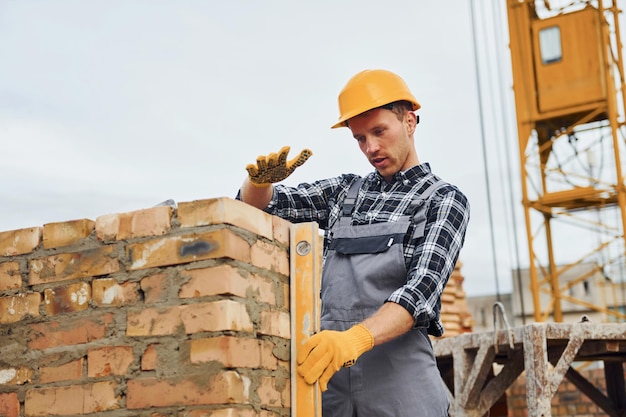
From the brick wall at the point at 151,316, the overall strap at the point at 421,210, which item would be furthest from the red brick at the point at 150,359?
the overall strap at the point at 421,210

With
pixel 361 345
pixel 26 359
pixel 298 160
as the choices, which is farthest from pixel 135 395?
pixel 298 160

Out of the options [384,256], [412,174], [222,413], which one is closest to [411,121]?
[412,174]

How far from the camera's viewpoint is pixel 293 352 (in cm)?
245

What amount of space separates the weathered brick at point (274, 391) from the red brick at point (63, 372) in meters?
0.50

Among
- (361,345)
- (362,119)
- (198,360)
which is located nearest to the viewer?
(198,360)

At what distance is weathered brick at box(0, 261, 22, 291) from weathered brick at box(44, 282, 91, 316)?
0.40ft

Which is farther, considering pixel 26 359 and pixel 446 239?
pixel 446 239

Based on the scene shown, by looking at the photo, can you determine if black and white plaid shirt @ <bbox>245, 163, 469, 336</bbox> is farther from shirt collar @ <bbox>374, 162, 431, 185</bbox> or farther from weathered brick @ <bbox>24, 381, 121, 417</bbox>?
weathered brick @ <bbox>24, 381, 121, 417</bbox>

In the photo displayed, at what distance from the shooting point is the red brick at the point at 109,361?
2.30 meters

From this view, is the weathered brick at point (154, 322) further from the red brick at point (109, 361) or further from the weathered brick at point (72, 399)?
the weathered brick at point (72, 399)

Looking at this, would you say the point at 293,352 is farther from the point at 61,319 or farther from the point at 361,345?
the point at 61,319

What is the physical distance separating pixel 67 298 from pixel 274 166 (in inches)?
30.7

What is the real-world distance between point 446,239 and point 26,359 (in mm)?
1334

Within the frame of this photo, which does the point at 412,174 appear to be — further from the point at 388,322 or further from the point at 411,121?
the point at 388,322
